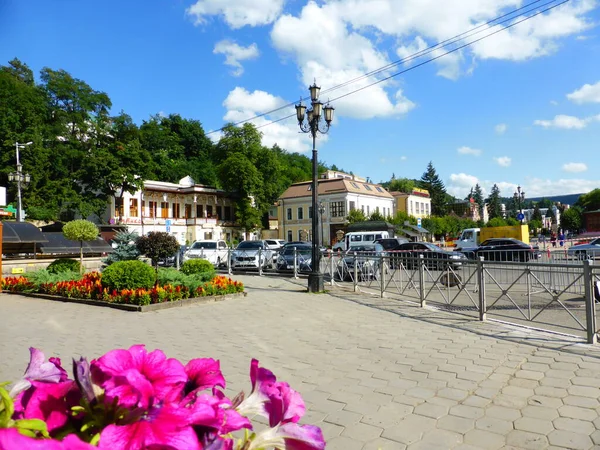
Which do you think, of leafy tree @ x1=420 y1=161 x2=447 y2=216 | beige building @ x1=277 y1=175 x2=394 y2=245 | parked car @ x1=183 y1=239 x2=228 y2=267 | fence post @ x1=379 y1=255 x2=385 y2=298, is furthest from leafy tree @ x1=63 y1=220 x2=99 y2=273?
leafy tree @ x1=420 y1=161 x2=447 y2=216

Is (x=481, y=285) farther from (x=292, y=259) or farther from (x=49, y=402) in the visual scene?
(x=292, y=259)

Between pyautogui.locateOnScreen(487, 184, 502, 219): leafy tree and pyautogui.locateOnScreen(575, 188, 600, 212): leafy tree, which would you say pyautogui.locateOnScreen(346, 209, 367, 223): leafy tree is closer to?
pyautogui.locateOnScreen(575, 188, 600, 212): leafy tree

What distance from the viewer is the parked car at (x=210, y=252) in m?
24.9

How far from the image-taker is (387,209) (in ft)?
216

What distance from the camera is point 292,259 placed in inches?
813

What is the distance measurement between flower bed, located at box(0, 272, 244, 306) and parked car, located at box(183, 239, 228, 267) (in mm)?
10601

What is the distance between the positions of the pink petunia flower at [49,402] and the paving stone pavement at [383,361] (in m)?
3.21

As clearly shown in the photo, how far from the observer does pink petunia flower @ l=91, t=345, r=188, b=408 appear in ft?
2.74

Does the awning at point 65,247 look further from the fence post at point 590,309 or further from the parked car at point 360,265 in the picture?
the fence post at point 590,309

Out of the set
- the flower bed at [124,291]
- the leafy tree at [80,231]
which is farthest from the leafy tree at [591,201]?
the leafy tree at [80,231]

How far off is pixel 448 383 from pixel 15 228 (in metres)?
18.5

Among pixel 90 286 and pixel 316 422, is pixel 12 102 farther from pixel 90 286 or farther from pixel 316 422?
pixel 316 422

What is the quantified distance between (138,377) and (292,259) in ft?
65.0

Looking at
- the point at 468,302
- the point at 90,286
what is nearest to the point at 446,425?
the point at 468,302
